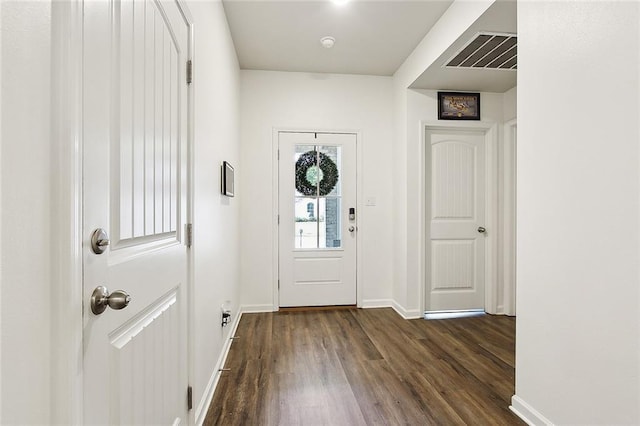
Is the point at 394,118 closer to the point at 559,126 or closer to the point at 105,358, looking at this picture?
the point at 559,126

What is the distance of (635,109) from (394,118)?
98.9 inches

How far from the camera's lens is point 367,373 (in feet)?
6.81

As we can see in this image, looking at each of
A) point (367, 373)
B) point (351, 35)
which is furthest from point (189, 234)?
point (351, 35)

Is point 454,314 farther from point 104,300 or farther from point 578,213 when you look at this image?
point 104,300

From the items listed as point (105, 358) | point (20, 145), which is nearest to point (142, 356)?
point (105, 358)

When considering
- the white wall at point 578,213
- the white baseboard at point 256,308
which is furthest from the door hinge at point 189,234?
the white baseboard at point 256,308

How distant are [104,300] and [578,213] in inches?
67.8

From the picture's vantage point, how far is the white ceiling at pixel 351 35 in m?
2.31

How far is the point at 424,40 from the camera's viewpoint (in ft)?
9.00

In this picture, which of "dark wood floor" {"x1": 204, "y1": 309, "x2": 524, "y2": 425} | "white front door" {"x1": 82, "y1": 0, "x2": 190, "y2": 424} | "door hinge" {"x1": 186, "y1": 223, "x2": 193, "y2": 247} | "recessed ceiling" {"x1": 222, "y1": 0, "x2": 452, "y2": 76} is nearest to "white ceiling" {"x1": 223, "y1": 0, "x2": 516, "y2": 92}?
"recessed ceiling" {"x1": 222, "y1": 0, "x2": 452, "y2": 76}

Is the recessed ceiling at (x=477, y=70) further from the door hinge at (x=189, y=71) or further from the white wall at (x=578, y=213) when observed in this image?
the door hinge at (x=189, y=71)

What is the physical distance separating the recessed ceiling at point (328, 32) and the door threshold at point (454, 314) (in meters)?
2.63

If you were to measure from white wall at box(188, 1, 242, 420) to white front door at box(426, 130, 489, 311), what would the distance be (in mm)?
2094

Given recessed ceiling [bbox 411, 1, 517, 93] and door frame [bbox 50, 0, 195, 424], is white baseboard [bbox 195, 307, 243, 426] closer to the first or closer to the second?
door frame [bbox 50, 0, 195, 424]
